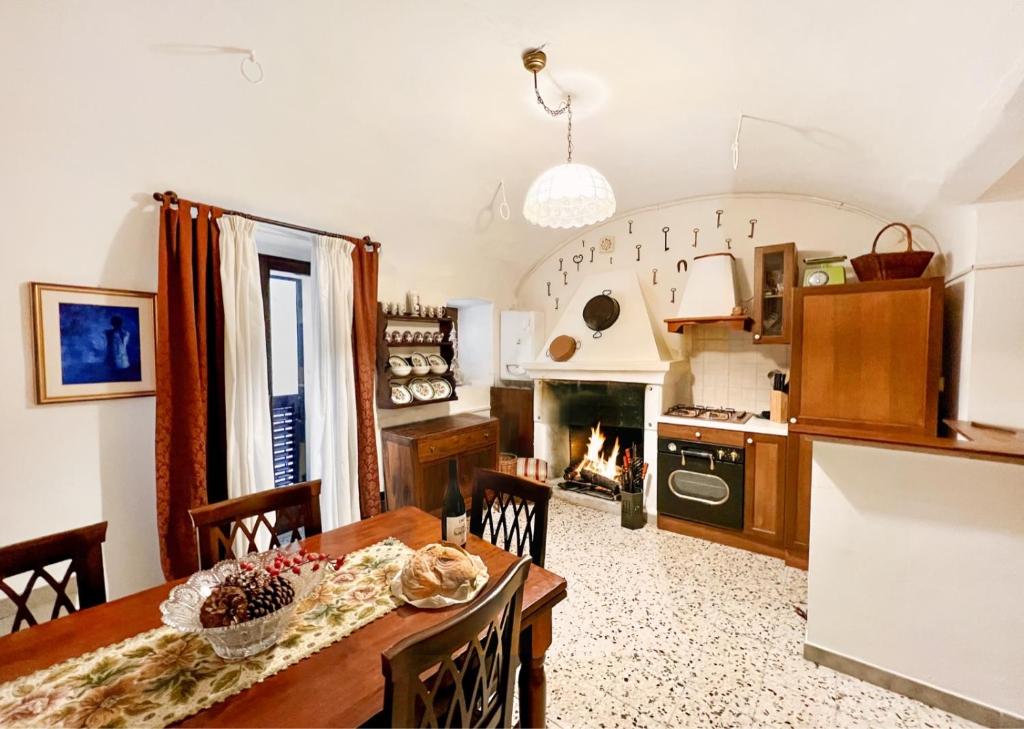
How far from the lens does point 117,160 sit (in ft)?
6.31

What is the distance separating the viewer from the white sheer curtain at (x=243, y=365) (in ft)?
7.51

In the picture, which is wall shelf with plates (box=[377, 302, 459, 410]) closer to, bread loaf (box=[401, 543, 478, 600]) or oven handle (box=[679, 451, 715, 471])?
oven handle (box=[679, 451, 715, 471])

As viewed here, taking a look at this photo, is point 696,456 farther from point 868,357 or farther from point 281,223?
point 281,223

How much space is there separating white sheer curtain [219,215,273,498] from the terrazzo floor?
6.26 ft

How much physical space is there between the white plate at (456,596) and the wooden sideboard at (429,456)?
1800 mm

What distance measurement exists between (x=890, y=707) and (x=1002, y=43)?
96.8 inches

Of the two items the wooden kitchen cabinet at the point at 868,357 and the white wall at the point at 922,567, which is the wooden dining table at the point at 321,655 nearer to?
the white wall at the point at 922,567

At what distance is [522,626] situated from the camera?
3.76ft

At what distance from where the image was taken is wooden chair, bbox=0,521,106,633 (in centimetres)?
115

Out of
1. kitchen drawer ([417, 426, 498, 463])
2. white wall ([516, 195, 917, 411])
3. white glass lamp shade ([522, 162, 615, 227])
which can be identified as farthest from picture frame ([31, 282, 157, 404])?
white wall ([516, 195, 917, 411])

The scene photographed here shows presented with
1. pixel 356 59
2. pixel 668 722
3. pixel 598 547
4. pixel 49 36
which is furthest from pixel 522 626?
pixel 49 36

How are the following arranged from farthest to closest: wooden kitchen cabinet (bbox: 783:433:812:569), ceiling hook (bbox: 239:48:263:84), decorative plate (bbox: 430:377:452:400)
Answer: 1. decorative plate (bbox: 430:377:452:400)
2. wooden kitchen cabinet (bbox: 783:433:812:569)
3. ceiling hook (bbox: 239:48:263:84)

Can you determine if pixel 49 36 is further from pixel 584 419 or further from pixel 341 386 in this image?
pixel 584 419

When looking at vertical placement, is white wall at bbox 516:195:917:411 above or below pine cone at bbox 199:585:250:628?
above
